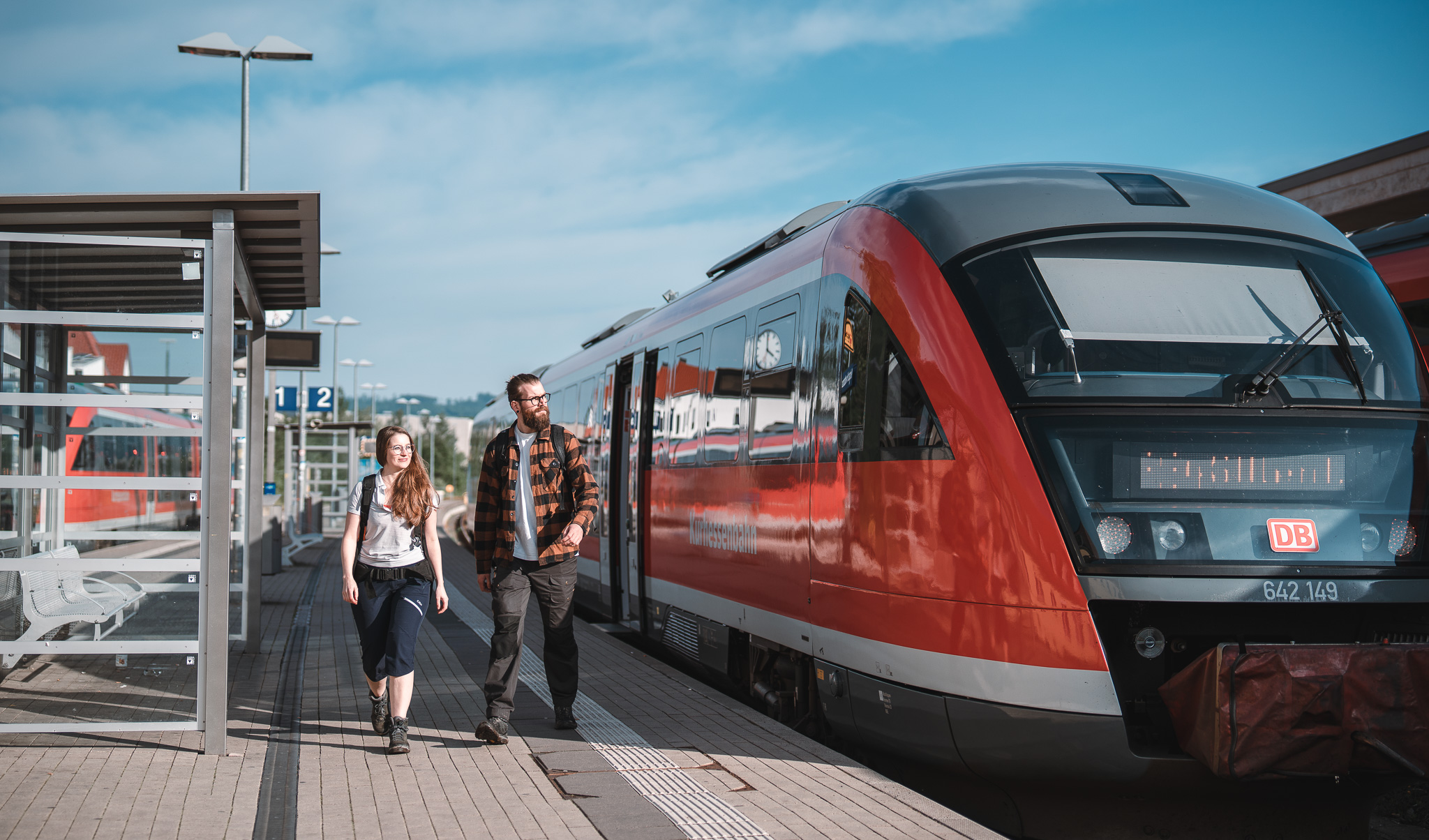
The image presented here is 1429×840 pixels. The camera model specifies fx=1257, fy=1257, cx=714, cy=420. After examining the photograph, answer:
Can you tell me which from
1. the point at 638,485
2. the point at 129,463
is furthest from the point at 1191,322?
the point at 129,463

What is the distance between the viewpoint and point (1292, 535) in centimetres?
524

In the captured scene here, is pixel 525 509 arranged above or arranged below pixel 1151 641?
above

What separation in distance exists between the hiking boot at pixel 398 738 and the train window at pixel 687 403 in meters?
3.42

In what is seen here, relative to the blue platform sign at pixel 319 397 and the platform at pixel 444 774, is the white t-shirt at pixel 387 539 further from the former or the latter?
the blue platform sign at pixel 319 397

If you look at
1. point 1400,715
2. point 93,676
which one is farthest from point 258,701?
→ point 1400,715

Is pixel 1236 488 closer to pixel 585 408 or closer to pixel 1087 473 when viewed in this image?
pixel 1087 473

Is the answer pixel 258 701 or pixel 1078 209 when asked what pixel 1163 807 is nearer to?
pixel 1078 209

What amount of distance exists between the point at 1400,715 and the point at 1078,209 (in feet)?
8.53

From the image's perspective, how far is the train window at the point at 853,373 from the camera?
6.23m

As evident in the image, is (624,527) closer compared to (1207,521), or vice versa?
(1207,521)

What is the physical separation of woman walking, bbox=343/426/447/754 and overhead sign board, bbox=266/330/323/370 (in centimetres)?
837

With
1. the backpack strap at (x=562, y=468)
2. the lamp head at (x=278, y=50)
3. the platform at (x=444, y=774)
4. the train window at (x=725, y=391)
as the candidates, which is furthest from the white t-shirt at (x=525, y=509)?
the lamp head at (x=278, y=50)

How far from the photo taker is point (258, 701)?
7766 mm

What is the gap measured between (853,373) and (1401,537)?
255 cm
